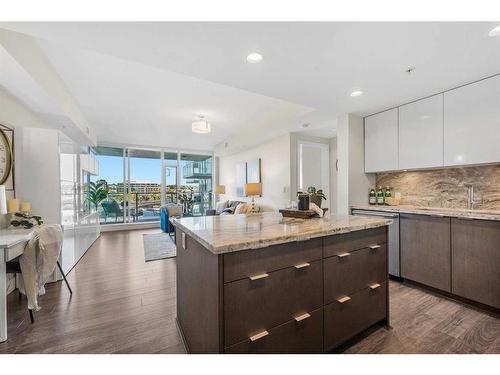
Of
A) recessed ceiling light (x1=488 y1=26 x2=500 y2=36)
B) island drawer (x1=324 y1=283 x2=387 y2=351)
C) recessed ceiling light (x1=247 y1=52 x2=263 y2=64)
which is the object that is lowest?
island drawer (x1=324 y1=283 x2=387 y2=351)

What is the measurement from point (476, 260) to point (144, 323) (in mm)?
3184

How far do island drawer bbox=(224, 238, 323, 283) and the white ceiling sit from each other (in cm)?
146

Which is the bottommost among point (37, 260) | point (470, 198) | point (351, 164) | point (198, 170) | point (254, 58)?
point (37, 260)

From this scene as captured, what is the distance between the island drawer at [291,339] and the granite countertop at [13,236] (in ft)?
6.65

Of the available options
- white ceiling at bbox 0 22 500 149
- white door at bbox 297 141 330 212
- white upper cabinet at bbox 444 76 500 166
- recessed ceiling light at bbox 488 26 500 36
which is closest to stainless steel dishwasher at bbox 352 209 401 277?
white upper cabinet at bbox 444 76 500 166

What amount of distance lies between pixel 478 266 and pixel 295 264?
2133 millimetres

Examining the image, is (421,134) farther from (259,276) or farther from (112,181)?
(112,181)

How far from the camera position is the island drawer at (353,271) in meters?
1.51

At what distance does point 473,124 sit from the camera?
2393 mm

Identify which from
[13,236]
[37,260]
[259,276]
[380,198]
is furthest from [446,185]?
[13,236]

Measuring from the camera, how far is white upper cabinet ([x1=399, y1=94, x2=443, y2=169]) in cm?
267

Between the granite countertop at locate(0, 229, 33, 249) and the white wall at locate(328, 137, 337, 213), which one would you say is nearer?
the granite countertop at locate(0, 229, 33, 249)

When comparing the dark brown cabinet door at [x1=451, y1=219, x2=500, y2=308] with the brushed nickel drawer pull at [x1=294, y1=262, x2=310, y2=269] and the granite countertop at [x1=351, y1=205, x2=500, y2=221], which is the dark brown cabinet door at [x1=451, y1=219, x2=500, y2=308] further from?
the brushed nickel drawer pull at [x1=294, y1=262, x2=310, y2=269]
